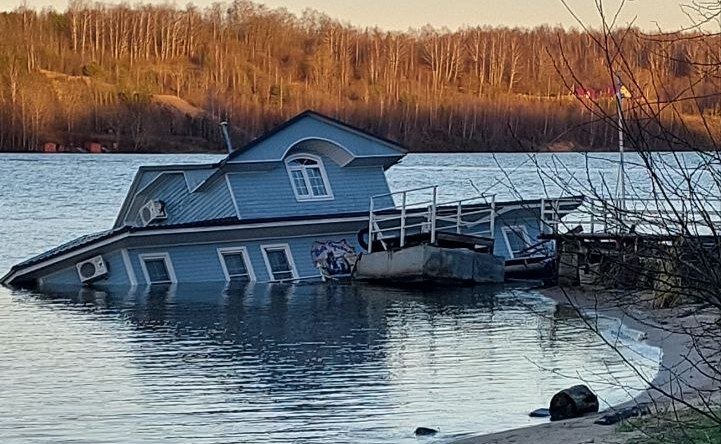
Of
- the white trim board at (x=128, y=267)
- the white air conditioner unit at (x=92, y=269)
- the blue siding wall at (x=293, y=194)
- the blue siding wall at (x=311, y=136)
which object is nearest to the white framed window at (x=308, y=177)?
the blue siding wall at (x=293, y=194)

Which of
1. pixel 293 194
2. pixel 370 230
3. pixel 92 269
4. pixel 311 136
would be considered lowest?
pixel 92 269

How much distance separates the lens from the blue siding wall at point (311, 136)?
35.2 metres

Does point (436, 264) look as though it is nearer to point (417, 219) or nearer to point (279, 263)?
point (417, 219)

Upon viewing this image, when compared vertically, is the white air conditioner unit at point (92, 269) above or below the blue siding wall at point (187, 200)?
below

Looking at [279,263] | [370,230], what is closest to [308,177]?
[279,263]

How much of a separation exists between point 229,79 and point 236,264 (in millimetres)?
135897

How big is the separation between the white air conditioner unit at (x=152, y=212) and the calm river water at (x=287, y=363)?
2674 mm

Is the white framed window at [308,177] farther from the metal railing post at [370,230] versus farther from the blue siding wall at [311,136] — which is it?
the metal railing post at [370,230]

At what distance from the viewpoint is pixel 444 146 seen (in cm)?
15512

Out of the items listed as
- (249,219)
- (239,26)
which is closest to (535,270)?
(249,219)

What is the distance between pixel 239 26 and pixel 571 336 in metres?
164

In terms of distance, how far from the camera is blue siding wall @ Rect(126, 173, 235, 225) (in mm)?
35438

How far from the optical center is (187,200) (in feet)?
119

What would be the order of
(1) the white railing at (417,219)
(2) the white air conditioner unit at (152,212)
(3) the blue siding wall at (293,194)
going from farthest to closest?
(2) the white air conditioner unit at (152,212)
(3) the blue siding wall at (293,194)
(1) the white railing at (417,219)
